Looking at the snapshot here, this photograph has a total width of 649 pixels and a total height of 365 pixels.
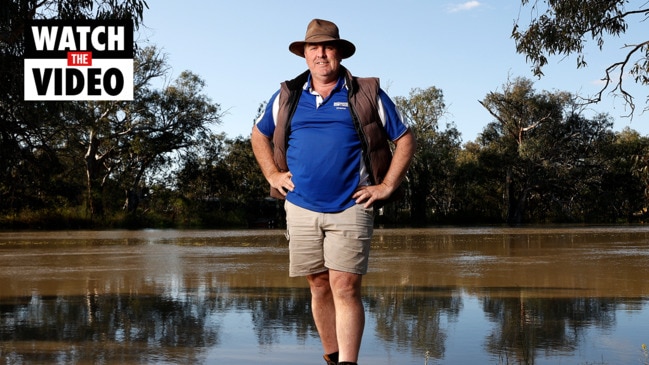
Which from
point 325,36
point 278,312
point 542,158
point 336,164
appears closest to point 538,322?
point 278,312

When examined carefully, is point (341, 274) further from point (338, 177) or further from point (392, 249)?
point (392, 249)

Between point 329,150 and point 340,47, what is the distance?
50 centimetres

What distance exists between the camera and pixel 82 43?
15.5 metres

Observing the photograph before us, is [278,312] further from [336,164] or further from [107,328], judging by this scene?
[336,164]

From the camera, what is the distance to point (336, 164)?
3.86 metres

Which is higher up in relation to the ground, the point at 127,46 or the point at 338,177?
the point at 127,46

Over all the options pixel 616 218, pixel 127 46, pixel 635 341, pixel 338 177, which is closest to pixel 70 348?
pixel 338 177

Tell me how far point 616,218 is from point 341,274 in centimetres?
5010

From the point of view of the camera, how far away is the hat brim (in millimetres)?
3918

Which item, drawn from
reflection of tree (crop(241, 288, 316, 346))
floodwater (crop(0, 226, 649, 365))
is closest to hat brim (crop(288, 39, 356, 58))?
floodwater (crop(0, 226, 649, 365))

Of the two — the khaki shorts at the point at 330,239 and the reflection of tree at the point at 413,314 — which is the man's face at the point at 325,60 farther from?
the reflection of tree at the point at 413,314

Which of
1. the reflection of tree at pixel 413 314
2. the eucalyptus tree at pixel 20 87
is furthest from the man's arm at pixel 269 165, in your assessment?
the eucalyptus tree at pixel 20 87

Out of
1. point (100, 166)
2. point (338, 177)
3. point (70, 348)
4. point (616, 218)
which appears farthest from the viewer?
point (616, 218)

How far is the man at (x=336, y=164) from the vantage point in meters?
3.86
